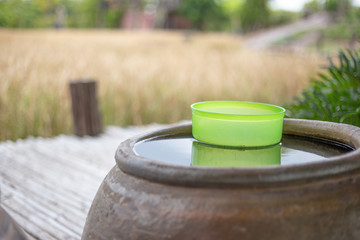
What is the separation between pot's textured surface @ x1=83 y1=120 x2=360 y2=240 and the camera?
30.3 inches

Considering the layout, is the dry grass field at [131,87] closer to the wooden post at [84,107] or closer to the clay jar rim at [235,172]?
the wooden post at [84,107]

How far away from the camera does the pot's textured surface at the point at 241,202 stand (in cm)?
77

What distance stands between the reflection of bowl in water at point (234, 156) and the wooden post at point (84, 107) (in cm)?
276

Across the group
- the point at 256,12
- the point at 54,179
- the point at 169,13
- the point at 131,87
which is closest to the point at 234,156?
the point at 54,179

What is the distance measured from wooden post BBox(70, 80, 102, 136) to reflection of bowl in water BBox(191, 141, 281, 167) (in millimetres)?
2760

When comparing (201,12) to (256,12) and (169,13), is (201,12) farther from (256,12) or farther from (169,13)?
(256,12)

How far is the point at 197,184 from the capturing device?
792 mm

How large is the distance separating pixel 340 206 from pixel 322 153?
26 centimetres

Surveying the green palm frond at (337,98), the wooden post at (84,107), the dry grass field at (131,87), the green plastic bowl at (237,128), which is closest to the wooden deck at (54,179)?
the wooden post at (84,107)

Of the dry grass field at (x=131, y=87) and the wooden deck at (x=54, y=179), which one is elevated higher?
the dry grass field at (x=131, y=87)

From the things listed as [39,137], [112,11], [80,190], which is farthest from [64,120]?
[112,11]

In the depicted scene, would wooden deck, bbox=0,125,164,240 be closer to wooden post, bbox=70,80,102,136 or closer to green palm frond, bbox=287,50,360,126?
wooden post, bbox=70,80,102,136

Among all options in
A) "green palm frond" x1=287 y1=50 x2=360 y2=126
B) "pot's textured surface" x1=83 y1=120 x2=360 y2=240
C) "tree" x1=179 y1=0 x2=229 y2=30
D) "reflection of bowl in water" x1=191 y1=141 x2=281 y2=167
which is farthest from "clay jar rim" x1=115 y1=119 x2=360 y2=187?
"tree" x1=179 y1=0 x2=229 y2=30

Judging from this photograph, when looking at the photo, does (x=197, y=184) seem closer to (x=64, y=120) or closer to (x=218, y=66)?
(x=64, y=120)
